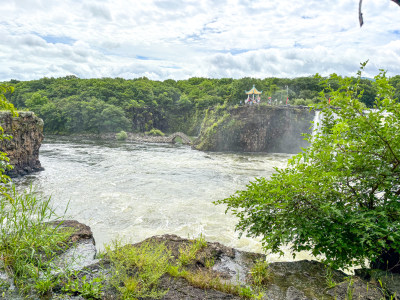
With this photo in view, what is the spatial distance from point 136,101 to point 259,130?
3980 centimetres

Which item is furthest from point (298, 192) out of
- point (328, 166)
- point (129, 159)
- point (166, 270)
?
point (129, 159)

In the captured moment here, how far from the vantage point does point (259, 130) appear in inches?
2050

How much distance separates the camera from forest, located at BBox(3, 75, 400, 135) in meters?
66.9

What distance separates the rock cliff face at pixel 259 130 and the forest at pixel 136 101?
29.4 feet

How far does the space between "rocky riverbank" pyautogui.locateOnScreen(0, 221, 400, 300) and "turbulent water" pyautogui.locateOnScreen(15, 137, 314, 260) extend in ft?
7.15

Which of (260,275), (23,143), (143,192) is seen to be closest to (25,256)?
(260,275)

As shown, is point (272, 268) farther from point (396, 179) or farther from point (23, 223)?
point (23, 223)

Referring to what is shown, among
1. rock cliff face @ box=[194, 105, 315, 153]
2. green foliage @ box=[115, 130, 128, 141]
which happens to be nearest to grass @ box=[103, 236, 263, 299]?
rock cliff face @ box=[194, 105, 315, 153]

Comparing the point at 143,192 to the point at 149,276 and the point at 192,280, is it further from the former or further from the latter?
the point at 149,276

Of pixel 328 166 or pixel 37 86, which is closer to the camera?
pixel 328 166

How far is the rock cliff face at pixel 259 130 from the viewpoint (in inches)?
2031

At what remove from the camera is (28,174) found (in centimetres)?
2656

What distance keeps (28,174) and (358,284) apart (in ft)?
95.2

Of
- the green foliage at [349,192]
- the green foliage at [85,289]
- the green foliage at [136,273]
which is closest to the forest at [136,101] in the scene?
the green foliage at [349,192]
